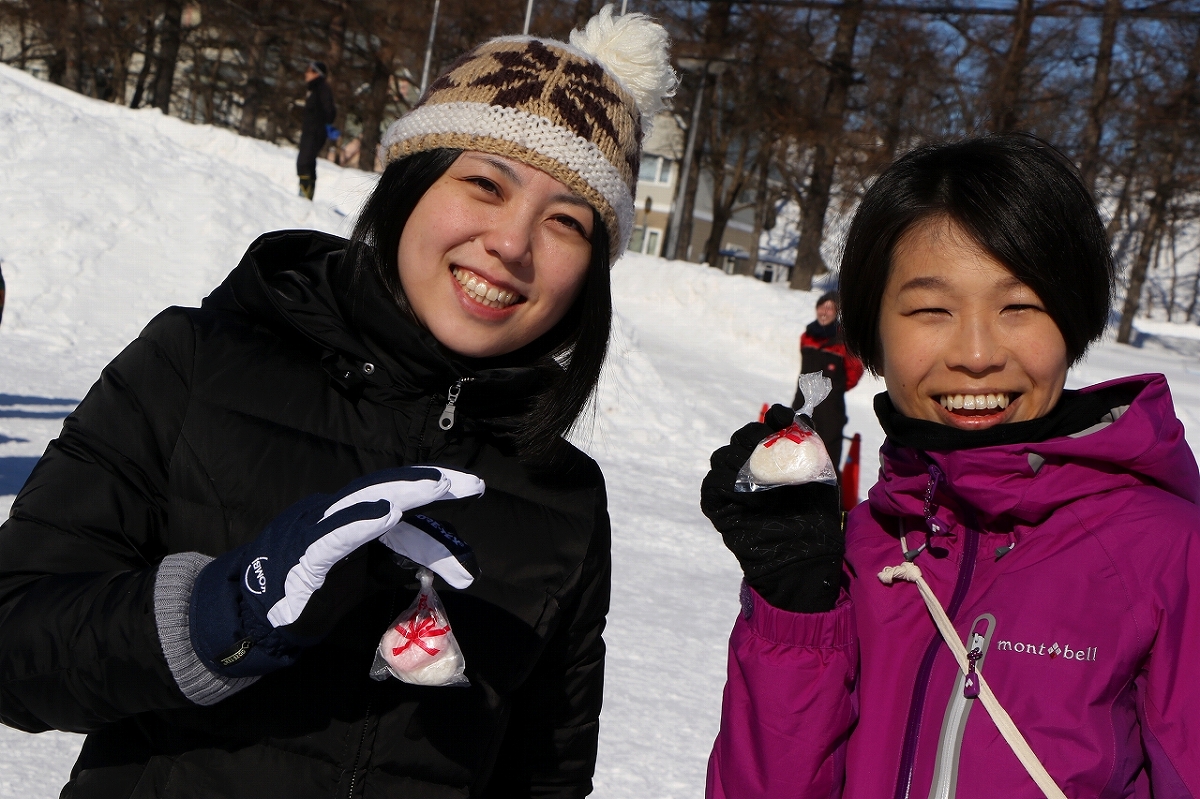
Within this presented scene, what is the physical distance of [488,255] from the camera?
1.79m

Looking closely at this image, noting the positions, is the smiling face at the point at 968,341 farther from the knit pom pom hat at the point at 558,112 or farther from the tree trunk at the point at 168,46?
the tree trunk at the point at 168,46

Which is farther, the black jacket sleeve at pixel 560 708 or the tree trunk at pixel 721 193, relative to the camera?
the tree trunk at pixel 721 193

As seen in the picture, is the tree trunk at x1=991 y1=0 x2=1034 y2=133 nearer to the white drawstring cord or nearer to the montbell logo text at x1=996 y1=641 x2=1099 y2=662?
the white drawstring cord

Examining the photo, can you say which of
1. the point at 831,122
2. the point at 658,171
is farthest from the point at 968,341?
the point at 658,171

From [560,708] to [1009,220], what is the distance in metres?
1.10

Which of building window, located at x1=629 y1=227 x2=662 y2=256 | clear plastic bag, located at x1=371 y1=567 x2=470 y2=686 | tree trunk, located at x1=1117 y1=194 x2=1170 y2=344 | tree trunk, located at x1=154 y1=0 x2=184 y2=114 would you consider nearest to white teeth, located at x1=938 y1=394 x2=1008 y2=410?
clear plastic bag, located at x1=371 y1=567 x2=470 y2=686

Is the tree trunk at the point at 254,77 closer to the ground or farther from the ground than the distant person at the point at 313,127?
farther from the ground

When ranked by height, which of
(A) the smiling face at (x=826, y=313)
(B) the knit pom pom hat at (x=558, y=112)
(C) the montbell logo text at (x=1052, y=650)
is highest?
(B) the knit pom pom hat at (x=558, y=112)

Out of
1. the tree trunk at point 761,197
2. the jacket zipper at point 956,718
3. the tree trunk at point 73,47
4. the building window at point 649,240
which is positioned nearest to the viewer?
the jacket zipper at point 956,718

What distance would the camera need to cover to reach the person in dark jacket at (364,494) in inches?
55.4

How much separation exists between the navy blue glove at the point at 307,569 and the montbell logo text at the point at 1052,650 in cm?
78

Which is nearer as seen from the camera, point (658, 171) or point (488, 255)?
point (488, 255)

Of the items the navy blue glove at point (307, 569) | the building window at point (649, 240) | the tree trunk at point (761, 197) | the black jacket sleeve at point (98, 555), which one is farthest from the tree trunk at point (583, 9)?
the navy blue glove at point (307, 569)

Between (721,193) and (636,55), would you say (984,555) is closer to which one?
(636,55)
